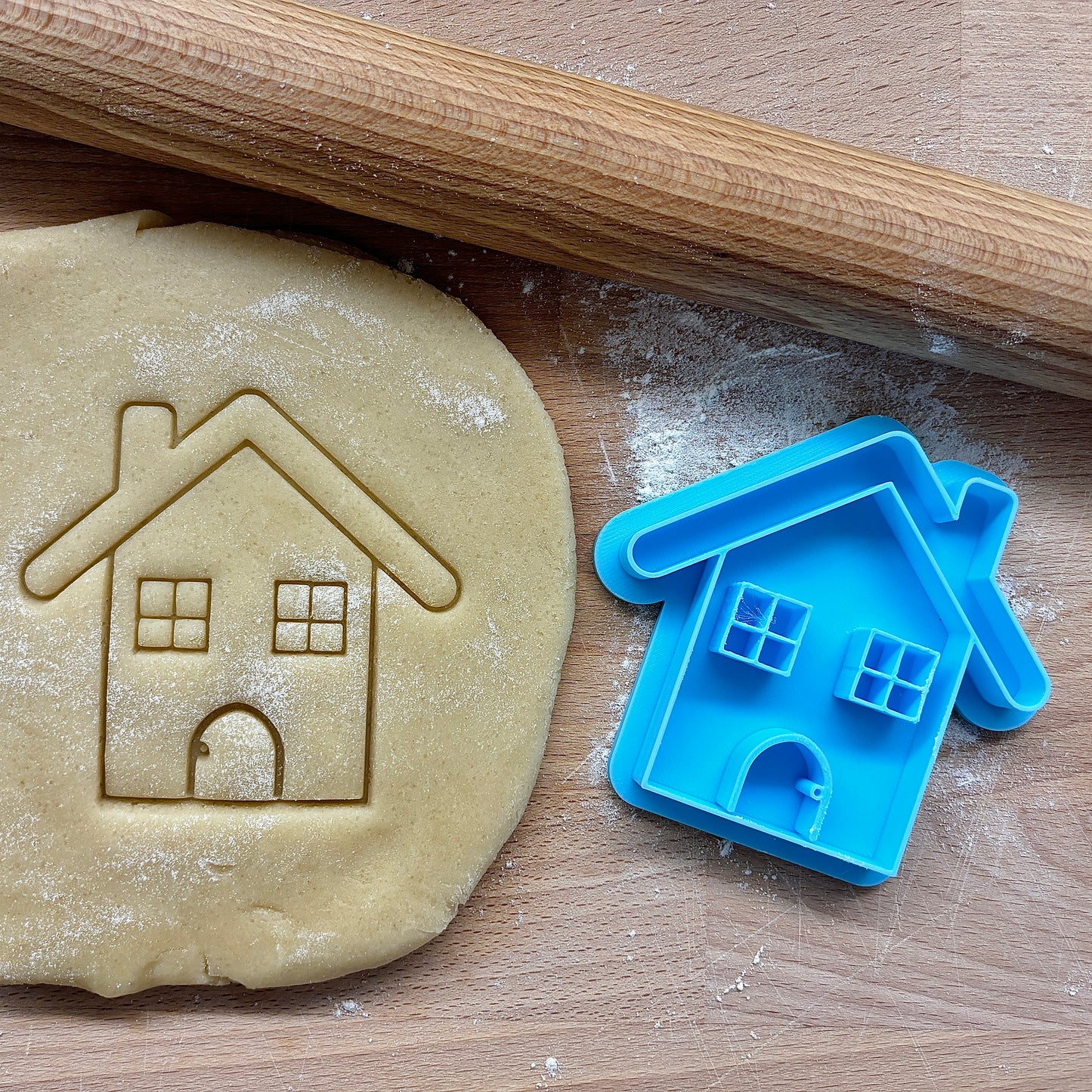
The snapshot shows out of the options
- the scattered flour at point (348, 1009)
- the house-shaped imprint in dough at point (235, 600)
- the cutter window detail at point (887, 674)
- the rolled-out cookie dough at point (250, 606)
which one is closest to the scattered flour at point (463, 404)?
the rolled-out cookie dough at point (250, 606)

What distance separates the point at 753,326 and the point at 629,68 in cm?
31

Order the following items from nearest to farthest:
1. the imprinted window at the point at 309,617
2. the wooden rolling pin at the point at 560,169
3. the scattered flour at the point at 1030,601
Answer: the wooden rolling pin at the point at 560,169
the imprinted window at the point at 309,617
the scattered flour at the point at 1030,601

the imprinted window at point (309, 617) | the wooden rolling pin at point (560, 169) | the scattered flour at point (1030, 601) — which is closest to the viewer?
the wooden rolling pin at point (560, 169)

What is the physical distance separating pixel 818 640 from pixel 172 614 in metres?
0.67

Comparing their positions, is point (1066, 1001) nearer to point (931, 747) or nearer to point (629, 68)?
point (931, 747)

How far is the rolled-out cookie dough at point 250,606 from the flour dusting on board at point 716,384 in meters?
0.14

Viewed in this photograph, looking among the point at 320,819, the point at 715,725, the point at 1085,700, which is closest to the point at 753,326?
the point at 715,725

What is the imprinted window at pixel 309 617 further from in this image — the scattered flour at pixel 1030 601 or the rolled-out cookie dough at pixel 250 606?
the scattered flour at pixel 1030 601

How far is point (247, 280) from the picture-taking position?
0.82 meters

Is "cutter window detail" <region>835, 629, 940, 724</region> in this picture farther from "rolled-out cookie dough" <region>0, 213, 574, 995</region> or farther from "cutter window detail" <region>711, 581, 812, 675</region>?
"rolled-out cookie dough" <region>0, 213, 574, 995</region>

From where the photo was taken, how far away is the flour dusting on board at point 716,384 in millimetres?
914

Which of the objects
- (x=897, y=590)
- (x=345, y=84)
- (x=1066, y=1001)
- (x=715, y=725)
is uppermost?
(x=345, y=84)

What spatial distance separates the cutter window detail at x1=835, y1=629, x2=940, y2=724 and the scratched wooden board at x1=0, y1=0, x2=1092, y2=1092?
0.14 m

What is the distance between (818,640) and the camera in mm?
913
